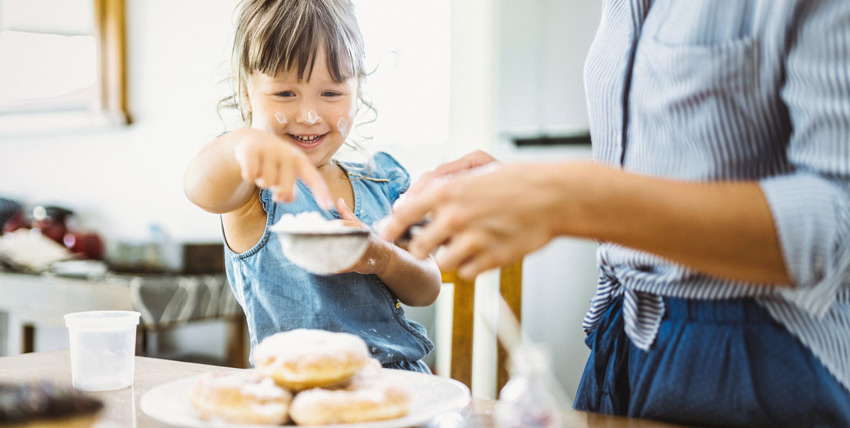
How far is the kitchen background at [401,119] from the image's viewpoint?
2051 mm

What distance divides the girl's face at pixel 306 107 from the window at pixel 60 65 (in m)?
2.01

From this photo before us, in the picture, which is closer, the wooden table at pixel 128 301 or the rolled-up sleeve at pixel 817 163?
the rolled-up sleeve at pixel 817 163

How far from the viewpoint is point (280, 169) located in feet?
2.59

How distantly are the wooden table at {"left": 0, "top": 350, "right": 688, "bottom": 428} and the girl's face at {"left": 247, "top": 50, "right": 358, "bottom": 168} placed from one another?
45cm

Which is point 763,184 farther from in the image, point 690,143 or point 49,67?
point 49,67

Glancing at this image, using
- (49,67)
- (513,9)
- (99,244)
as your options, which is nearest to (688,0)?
(513,9)

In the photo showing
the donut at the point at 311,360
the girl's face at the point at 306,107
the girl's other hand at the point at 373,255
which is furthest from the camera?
the girl's face at the point at 306,107

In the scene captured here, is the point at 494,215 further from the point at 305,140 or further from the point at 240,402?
the point at 305,140

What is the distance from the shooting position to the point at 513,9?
83.7 inches

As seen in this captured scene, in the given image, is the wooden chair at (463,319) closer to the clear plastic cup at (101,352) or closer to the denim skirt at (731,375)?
the denim skirt at (731,375)

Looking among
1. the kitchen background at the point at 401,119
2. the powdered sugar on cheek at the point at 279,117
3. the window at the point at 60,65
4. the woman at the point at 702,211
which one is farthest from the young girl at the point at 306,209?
the window at the point at 60,65

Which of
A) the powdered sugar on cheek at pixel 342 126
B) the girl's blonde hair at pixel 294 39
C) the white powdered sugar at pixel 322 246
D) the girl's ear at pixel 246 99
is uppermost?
the girl's blonde hair at pixel 294 39

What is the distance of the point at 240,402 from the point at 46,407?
0.17 meters

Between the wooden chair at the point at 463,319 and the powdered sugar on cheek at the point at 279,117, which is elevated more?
the powdered sugar on cheek at the point at 279,117
